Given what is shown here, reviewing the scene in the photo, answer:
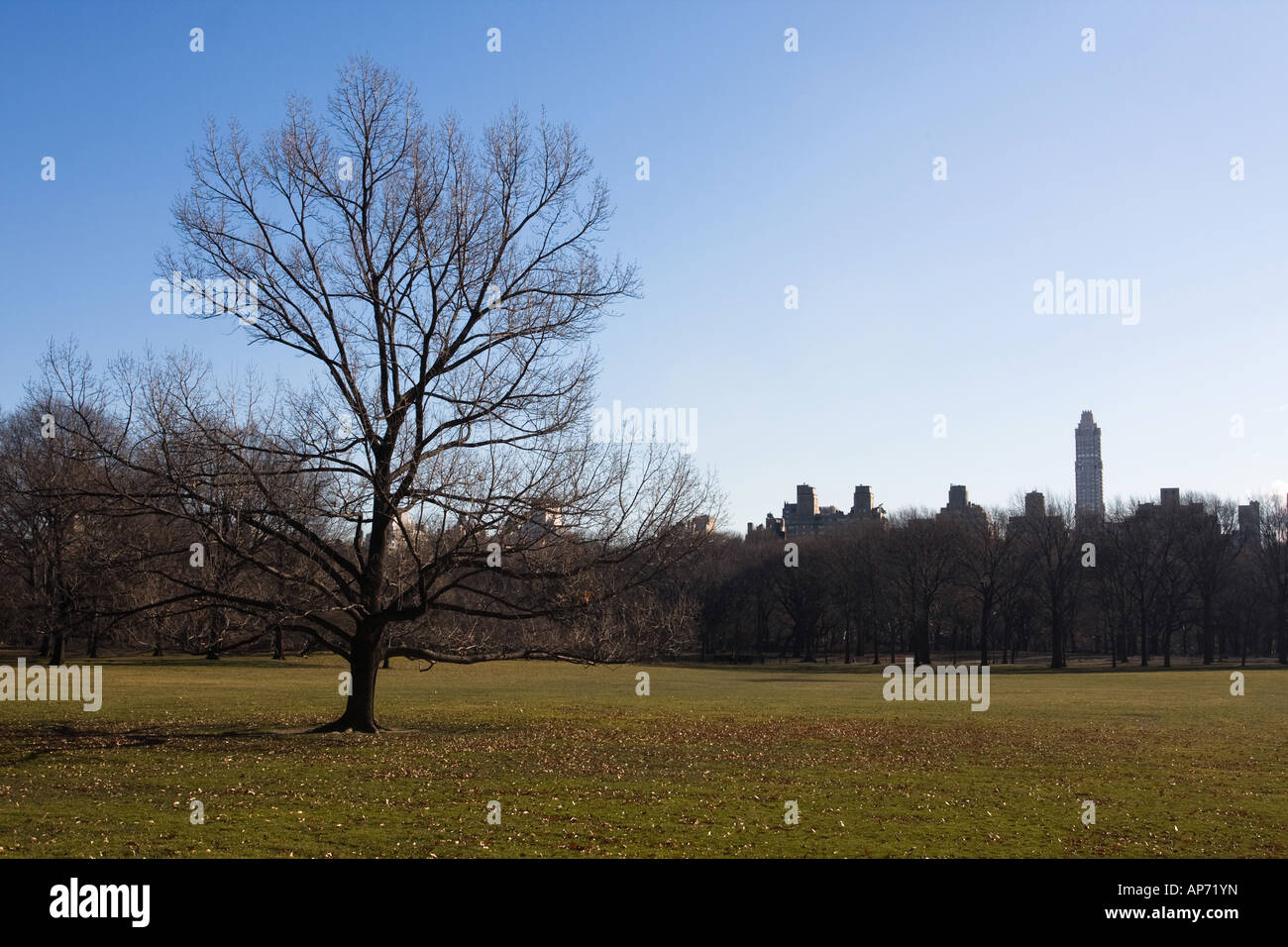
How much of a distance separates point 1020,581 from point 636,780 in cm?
7750

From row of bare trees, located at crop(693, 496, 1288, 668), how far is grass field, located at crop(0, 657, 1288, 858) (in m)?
50.0

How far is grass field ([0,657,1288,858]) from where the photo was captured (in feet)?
42.1

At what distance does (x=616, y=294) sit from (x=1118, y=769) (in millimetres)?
14545

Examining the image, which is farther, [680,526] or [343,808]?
[680,526]

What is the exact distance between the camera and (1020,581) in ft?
292

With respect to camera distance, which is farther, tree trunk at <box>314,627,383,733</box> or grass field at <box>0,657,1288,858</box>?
tree trunk at <box>314,627,383,733</box>

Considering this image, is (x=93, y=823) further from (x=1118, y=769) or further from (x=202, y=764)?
(x=1118, y=769)

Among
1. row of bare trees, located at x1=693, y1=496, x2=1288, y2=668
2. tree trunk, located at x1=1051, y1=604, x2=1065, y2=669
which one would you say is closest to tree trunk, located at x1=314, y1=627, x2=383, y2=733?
row of bare trees, located at x1=693, y1=496, x2=1288, y2=668

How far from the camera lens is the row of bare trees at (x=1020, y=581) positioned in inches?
3445

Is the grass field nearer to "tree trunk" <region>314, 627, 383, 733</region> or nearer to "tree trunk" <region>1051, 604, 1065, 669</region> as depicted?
"tree trunk" <region>314, 627, 383, 733</region>

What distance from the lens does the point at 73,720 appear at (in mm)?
27141

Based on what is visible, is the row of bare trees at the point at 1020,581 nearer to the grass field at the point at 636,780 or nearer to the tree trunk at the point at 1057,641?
the tree trunk at the point at 1057,641

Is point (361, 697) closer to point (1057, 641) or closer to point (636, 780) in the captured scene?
point (636, 780)
